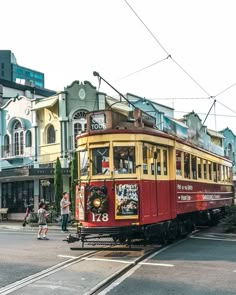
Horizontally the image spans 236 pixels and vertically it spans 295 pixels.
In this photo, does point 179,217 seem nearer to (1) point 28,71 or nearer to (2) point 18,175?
(2) point 18,175

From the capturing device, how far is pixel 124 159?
496 inches

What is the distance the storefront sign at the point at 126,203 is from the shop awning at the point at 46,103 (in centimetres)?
2002

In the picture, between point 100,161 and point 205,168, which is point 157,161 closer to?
point 100,161

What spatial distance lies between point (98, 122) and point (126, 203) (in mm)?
2382

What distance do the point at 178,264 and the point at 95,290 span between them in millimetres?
3054

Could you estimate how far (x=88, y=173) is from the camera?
42.0 ft

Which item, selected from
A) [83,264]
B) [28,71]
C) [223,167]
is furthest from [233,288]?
[28,71]

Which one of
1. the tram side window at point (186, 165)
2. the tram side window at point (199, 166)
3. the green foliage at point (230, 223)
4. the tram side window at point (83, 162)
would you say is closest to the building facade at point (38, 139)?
the tram side window at point (199, 166)

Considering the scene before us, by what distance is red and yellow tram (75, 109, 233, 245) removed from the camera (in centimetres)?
1220

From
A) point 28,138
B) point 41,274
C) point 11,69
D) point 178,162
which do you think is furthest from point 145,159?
point 11,69

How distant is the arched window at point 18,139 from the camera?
112ft

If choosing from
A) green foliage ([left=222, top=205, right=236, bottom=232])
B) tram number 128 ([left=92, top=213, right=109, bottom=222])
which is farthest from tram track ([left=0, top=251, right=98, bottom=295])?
green foliage ([left=222, top=205, right=236, bottom=232])

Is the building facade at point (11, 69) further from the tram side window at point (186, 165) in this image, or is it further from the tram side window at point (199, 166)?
the tram side window at point (186, 165)

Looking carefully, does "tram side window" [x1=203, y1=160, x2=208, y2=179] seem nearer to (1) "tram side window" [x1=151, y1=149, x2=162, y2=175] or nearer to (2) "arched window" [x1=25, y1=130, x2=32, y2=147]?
(1) "tram side window" [x1=151, y1=149, x2=162, y2=175]
